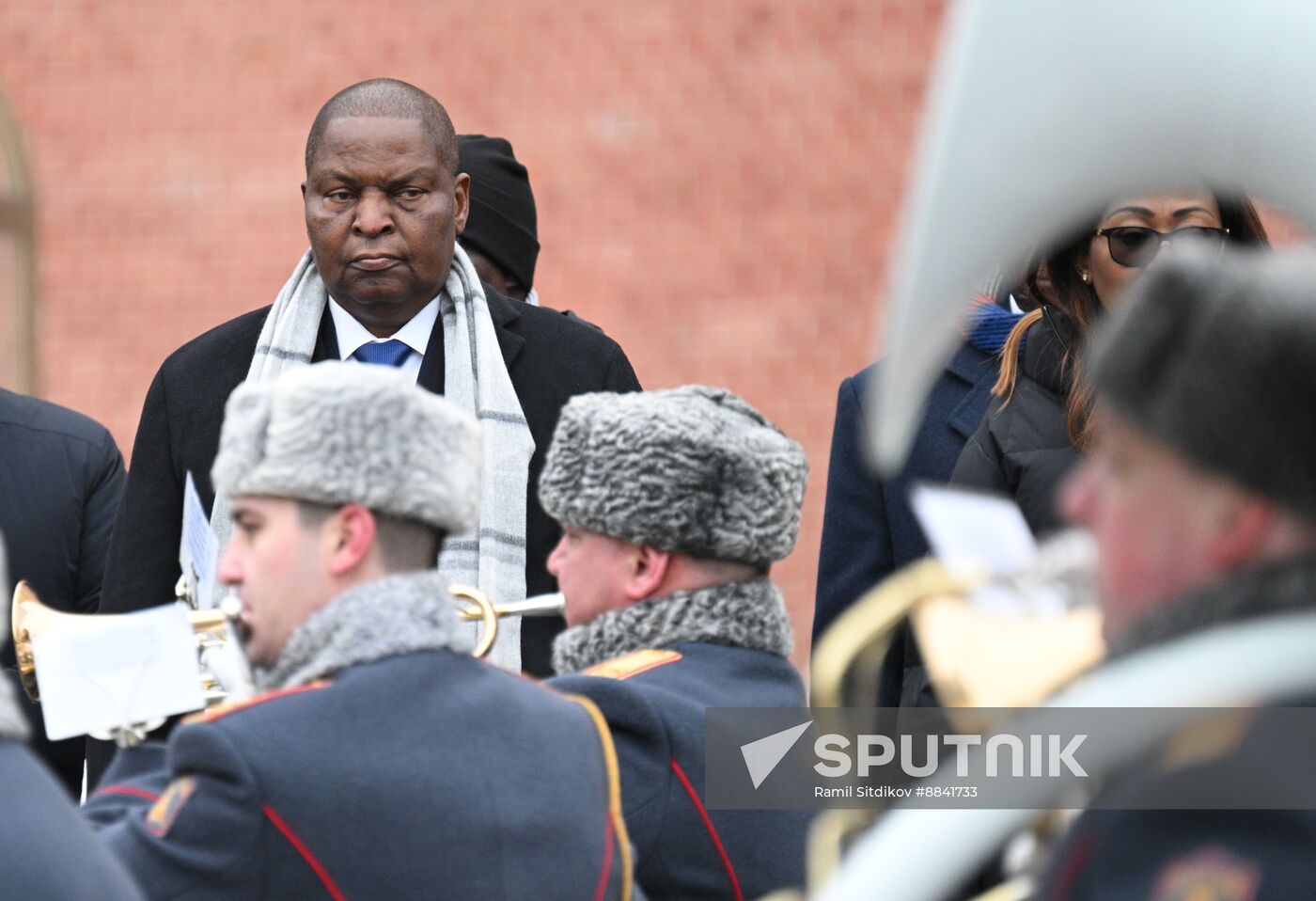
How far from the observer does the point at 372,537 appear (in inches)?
95.2

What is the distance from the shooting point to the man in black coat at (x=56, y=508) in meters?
3.95

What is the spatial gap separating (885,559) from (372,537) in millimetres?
1379

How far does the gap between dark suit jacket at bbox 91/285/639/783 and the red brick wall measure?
3151mm

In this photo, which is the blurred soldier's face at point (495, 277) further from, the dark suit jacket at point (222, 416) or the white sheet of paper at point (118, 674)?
the white sheet of paper at point (118, 674)

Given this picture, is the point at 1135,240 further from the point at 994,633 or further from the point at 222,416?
the point at 994,633

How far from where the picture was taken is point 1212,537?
1406 mm

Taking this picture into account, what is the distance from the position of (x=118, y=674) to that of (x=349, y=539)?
339 millimetres

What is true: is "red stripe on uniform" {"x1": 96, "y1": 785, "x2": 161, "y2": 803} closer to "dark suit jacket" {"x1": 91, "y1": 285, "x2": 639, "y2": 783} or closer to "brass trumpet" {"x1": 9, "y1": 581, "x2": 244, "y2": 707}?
"brass trumpet" {"x1": 9, "y1": 581, "x2": 244, "y2": 707}

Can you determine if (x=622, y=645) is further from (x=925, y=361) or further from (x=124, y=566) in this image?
(x=925, y=361)

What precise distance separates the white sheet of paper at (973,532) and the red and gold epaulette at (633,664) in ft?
3.93

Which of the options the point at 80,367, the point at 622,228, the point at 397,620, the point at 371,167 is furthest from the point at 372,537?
the point at 80,367

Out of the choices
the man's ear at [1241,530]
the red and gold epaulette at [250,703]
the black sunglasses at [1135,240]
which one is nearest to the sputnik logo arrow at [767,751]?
the red and gold epaulette at [250,703]

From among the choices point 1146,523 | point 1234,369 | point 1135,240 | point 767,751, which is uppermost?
point 1234,369

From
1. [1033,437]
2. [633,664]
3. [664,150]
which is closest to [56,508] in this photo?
[633,664]
